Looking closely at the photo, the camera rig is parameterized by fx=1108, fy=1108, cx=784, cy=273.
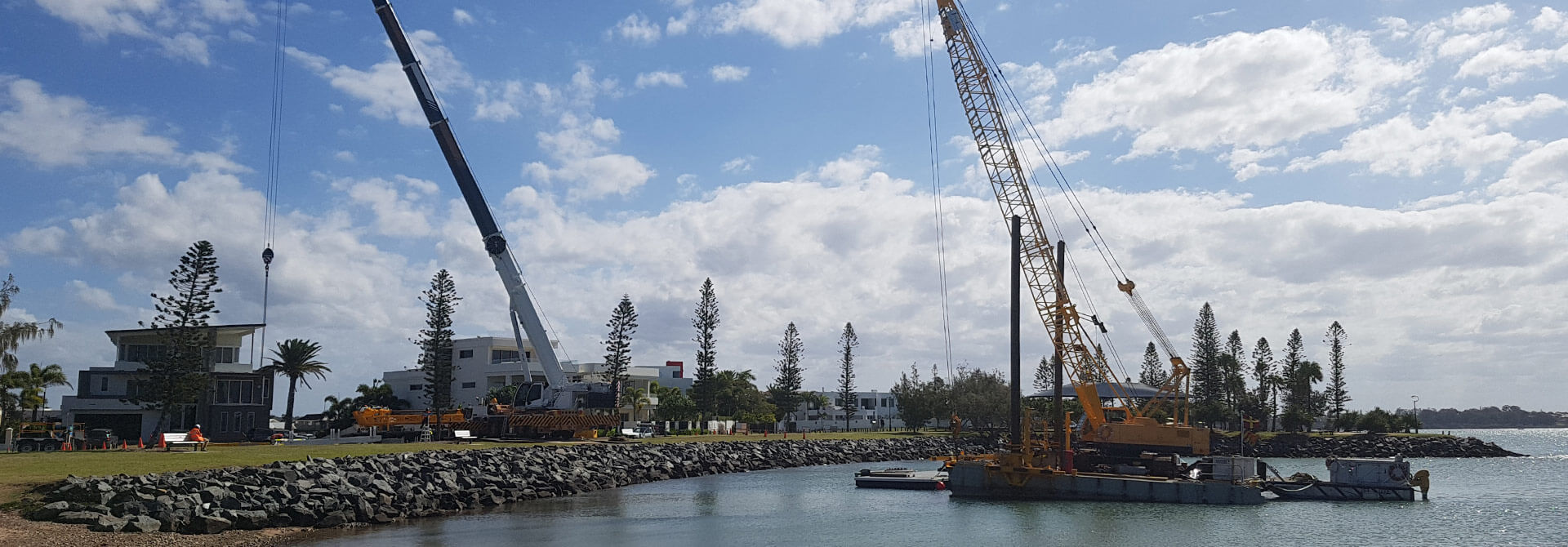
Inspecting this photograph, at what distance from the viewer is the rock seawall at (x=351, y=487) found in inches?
1203

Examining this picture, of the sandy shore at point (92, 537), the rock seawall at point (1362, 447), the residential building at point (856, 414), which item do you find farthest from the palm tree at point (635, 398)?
the sandy shore at point (92, 537)

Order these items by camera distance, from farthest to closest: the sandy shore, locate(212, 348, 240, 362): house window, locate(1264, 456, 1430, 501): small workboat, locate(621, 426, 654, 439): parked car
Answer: locate(621, 426, 654, 439): parked car → locate(212, 348, 240, 362): house window → locate(1264, 456, 1430, 501): small workboat → the sandy shore

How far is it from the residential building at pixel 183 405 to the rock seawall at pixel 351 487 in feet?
74.8

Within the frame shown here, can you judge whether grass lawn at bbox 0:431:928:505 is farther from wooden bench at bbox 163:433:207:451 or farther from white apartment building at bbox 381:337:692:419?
white apartment building at bbox 381:337:692:419

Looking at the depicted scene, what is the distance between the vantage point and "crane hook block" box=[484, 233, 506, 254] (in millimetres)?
61562

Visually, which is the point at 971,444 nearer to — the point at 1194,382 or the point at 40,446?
the point at 1194,382

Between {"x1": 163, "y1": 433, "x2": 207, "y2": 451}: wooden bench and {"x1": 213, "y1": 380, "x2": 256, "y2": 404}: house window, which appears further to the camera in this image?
{"x1": 213, "y1": 380, "x2": 256, "y2": 404}: house window

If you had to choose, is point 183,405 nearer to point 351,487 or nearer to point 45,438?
point 45,438

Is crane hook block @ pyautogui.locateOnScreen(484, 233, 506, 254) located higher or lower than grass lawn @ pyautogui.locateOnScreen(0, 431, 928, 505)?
higher

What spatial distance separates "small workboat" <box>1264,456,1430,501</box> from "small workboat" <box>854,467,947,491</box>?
1581 cm

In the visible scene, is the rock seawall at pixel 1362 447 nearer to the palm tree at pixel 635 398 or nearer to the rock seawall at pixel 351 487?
the palm tree at pixel 635 398

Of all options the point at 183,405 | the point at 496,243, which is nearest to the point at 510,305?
the point at 496,243

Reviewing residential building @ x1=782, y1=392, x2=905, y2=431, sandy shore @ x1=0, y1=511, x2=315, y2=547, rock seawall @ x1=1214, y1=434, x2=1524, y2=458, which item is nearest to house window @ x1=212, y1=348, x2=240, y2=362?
sandy shore @ x1=0, y1=511, x2=315, y2=547

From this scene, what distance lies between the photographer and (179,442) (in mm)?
47062
